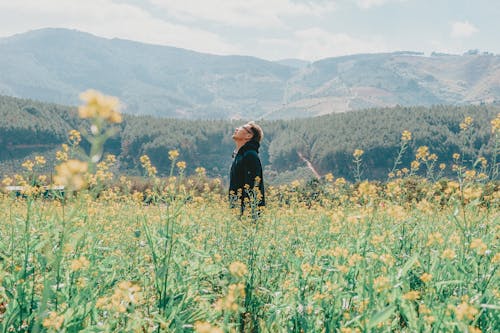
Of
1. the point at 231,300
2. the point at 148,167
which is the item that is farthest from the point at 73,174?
the point at 148,167

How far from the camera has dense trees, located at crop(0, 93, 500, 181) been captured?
109 metres

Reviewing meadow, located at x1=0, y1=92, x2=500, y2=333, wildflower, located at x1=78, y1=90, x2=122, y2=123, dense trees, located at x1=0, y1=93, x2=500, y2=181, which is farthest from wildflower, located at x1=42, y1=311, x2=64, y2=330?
dense trees, located at x1=0, y1=93, x2=500, y2=181

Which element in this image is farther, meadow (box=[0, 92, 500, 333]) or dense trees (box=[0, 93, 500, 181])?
dense trees (box=[0, 93, 500, 181])

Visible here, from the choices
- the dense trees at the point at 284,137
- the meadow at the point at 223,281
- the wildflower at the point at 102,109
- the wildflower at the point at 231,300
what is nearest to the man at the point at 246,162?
the meadow at the point at 223,281

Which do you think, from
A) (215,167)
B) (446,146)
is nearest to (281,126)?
(215,167)

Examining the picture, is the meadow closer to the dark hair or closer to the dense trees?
the dark hair

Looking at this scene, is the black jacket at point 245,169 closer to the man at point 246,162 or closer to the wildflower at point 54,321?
the man at point 246,162

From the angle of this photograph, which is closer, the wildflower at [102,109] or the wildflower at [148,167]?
the wildflower at [102,109]

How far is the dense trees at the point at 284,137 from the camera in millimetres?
109000

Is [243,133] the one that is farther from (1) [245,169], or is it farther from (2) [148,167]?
(2) [148,167]

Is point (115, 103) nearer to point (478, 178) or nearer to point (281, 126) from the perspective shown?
point (478, 178)

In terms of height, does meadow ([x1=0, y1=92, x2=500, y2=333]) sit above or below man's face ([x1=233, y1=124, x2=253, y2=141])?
below

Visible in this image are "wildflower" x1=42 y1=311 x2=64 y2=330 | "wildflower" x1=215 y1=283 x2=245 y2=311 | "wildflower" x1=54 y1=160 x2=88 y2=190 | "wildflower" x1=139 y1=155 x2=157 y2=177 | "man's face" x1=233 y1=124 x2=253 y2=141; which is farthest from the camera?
"man's face" x1=233 y1=124 x2=253 y2=141

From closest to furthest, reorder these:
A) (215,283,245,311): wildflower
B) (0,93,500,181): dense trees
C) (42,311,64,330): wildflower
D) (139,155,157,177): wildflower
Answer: (215,283,245,311): wildflower, (42,311,64,330): wildflower, (139,155,157,177): wildflower, (0,93,500,181): dense trees
